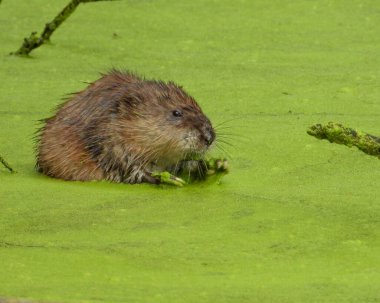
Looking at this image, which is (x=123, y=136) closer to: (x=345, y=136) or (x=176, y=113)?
(x=176, y=113)

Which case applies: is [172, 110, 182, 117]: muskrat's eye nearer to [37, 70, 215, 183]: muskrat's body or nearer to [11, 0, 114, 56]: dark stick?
[37, 70, 215, 183]: muskrat's body

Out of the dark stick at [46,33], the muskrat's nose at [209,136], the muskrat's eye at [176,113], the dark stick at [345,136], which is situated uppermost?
the dark stick at [345,136]

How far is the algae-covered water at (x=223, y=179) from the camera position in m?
4.53

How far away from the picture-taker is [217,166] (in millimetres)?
5992

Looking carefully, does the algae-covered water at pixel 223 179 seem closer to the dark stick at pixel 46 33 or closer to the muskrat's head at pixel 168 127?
the dark stick at pixel 46 33

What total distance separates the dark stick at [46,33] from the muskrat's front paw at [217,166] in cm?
236

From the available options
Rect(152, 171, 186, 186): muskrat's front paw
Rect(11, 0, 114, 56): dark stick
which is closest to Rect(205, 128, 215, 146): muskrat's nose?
Rect(152, 171, 186, 186): muskrat's front paw


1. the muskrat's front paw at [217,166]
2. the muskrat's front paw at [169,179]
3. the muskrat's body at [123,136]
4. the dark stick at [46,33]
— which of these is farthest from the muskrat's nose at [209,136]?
the dark stick at [46,33]

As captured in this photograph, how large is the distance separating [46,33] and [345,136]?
367 cm

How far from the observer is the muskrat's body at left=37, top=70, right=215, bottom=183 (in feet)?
20.2

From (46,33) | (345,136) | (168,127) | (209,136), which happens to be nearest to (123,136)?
(168,127)

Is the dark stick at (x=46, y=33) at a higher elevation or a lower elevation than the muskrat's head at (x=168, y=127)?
lower

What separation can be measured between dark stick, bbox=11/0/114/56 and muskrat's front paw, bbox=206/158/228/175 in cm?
236

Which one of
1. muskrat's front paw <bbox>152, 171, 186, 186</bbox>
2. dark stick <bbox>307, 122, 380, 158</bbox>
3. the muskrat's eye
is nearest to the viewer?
dark stick <bbox>307, 122, 380, 158</bbox>
